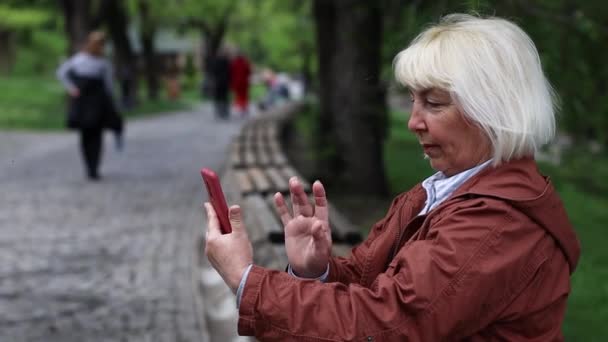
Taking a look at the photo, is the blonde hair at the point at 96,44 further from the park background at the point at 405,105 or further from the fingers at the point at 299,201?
the fingers at the point at 299,201

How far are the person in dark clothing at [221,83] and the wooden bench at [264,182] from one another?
1216 cm

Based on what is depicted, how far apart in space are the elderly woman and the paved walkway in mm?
2874

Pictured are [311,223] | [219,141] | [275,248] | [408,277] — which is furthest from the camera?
[219,141]

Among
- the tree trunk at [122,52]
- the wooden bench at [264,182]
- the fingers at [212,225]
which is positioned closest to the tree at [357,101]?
the wooden bench at [264,182]

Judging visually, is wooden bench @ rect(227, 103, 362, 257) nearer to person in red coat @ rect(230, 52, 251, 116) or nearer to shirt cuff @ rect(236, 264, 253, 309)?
shirt cuff @ rect(236, 264, 253, 309)

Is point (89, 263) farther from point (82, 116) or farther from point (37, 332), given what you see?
point (82, 116)

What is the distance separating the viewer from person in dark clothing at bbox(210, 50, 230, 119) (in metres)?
24.5

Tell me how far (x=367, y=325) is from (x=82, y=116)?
30.8 feet

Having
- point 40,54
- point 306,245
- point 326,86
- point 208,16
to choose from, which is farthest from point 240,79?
point 40,54

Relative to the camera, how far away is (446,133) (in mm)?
1815

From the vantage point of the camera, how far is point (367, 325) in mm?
1648

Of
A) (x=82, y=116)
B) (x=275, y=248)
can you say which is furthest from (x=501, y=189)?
(x=82, y=116)

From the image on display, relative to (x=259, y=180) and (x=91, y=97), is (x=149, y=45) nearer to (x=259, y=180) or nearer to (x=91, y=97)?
(x=91, y=97)

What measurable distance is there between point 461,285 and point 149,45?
36.4 m
